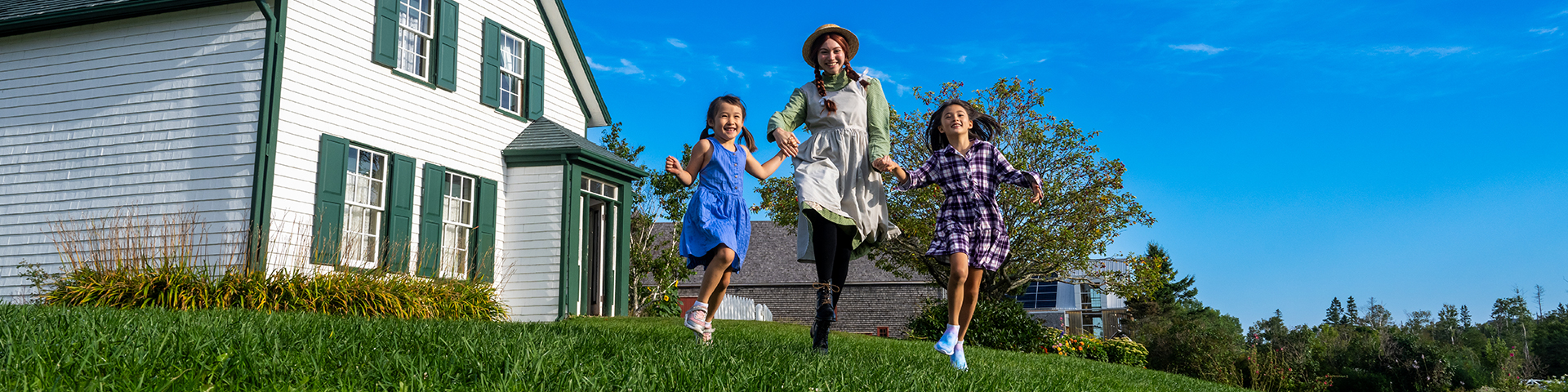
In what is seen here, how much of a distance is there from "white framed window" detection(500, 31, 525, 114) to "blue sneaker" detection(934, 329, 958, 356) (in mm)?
9539

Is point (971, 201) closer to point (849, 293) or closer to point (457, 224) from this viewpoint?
point (457, 224)

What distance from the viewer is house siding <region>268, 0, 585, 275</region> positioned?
9.59 m

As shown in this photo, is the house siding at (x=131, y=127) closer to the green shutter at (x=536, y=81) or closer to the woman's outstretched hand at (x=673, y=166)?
the green shutter at (x=536, y=81)

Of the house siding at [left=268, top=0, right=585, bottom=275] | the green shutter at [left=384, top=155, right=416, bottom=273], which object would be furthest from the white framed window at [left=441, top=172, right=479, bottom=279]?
the green shutter at [left=384, top=155, right=416, bottom=273]

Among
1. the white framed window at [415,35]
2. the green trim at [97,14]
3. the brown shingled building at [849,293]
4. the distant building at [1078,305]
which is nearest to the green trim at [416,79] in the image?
the white framed window at [415,35]

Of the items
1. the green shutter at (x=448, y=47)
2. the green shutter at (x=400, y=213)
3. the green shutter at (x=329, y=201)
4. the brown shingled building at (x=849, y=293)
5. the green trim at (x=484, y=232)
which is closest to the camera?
the green shutter at (x=329, y=201)

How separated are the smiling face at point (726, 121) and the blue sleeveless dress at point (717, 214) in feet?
0.26

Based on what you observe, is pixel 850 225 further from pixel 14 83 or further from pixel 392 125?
pixel 14 83

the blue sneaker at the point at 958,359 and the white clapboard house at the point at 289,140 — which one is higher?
the white clapboard house at the point at 289,140

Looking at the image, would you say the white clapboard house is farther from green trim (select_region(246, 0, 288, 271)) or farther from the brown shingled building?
the brown shingled building

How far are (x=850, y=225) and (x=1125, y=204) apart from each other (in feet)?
58.6

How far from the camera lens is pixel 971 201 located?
4.70 m

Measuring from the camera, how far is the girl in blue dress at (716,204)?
4.54 metres

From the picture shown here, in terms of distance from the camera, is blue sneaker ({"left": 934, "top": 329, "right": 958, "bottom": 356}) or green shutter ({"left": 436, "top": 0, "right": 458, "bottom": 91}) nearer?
blue sneaker ({"left": 934, "top": 329, "right": 958, "bottom": 356})
